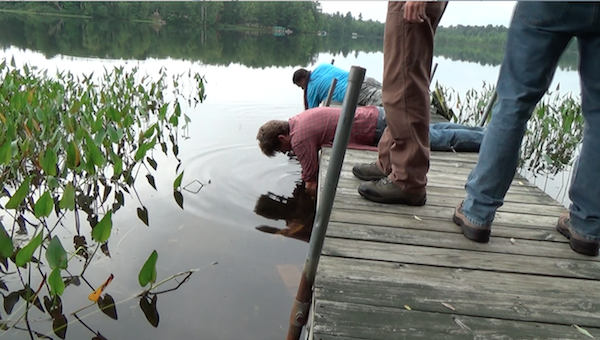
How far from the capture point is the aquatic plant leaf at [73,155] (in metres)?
2.48

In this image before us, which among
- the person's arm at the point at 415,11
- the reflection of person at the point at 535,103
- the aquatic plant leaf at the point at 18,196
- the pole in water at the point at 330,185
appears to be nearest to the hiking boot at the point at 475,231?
the reflection of person at the point at 535,103

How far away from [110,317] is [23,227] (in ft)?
3.32

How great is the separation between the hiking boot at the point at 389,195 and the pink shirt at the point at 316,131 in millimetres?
1174

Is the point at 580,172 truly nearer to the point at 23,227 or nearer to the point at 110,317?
the point at 110,317

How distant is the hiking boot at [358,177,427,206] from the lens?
2250mm

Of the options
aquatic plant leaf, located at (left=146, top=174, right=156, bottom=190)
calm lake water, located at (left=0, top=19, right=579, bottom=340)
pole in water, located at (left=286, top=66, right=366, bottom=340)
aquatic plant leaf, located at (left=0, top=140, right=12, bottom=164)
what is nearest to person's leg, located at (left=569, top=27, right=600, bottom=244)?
pole in water, located at (left=286, top=66, right=366, bottom=340)

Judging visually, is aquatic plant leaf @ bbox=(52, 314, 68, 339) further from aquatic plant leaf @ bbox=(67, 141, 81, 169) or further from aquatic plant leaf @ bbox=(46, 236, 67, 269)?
aquatic plant leaf @ bbox=(67, 141, 81, 169)

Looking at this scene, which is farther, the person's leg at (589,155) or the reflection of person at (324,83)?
the reflection of person at (324,83)

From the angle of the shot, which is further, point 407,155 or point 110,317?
point 110,317

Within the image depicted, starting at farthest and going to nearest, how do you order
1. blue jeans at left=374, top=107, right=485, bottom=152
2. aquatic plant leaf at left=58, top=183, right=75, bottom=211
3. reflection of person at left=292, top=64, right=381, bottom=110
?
reflection of person at left=292, top=64, right=381, bottom=110
blue jeans at left=374, top=107, right=485, bottom=152
aquatic plant leaf at left=58, top=183, right=75, bottom=211

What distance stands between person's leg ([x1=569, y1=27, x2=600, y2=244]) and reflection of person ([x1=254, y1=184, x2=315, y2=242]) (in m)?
2.01

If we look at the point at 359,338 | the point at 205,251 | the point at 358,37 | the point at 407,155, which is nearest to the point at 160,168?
the point at 205,251

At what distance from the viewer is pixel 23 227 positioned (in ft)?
9.22

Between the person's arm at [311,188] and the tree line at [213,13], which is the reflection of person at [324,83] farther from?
the tree line at [213,13]
